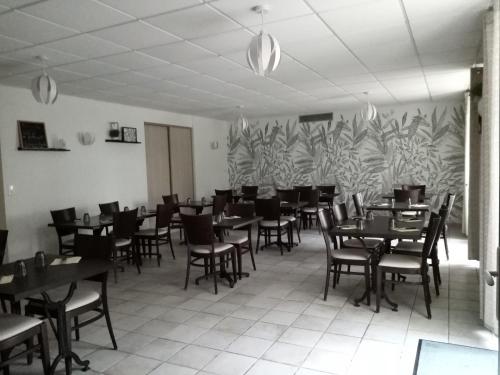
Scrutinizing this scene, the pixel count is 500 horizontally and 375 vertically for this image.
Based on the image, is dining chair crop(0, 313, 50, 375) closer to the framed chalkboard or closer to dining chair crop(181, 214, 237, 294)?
dining chair crop(181, 214, 237, 294)

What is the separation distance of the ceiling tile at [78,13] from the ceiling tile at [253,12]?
31.0 inches

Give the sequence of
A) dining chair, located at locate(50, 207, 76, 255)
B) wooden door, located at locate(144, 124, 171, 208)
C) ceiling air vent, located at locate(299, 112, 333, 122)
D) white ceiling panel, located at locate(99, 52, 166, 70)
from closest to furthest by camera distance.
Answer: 1. white ceiling panel, located at locate(99, 52, 166, 70)
2. dining chair, located at locate(50, 207, 76, 255)
3. wooden door, located at locate(144, 124, 171, 208)
4. ceiling air vent, located at locate(299, 112, 333, 122)

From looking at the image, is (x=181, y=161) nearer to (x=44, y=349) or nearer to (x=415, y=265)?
(x=415, y=265)

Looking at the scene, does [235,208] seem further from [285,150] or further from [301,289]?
[285,150]

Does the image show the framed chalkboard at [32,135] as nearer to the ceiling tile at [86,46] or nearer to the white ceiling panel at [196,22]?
the ceiling tile at [86,46]

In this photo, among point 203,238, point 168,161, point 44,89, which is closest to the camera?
point 44,89

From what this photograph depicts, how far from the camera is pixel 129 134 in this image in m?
6.98

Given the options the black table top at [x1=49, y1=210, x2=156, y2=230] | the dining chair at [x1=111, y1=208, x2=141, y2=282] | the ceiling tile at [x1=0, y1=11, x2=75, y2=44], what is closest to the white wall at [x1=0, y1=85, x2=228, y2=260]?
the black table top at [x1=49, y1=210, x2=156, y2=230]

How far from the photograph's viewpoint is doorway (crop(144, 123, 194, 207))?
765cm

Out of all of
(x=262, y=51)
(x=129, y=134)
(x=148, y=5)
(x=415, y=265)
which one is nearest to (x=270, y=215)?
(x=415, y=265)

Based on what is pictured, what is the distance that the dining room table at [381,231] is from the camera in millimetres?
3529

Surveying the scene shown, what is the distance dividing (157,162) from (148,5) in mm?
5181

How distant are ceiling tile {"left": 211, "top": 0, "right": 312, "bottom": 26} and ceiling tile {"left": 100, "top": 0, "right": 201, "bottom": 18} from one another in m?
0.23

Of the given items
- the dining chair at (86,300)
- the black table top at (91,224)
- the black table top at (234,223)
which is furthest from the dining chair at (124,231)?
the dining chair at (86,300)
